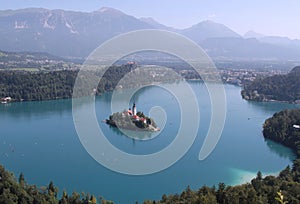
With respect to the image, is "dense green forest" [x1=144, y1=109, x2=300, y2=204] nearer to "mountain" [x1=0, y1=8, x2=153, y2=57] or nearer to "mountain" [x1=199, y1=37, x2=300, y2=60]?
"mountain" [x1=0, y1=8, x2=153, y2=57]

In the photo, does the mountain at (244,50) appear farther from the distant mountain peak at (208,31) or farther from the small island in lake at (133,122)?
the small island in lake at (133,122)

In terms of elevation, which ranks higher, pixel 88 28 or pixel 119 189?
pixel 88 28

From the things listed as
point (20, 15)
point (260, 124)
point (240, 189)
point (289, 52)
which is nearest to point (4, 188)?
point (240, 189)

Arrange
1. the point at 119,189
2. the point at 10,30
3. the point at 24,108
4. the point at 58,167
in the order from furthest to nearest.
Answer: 1. the point at 10,30
2. the point at 24,108
3. the point at 58,167
4. the point at 119,189

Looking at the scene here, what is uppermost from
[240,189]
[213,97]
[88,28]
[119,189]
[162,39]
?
[88,28]

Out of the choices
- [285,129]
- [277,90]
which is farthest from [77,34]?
[285,129]

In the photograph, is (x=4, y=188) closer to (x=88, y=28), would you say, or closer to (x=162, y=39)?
(x=162, y=39)

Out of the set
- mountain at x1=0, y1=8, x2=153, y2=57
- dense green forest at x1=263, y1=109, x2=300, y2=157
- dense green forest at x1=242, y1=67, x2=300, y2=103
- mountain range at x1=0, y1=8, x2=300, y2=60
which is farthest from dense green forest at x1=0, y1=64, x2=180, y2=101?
mountain range at x1=0, y1=8, x2=300, y2=60

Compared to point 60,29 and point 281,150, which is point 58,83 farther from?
point 60,29
